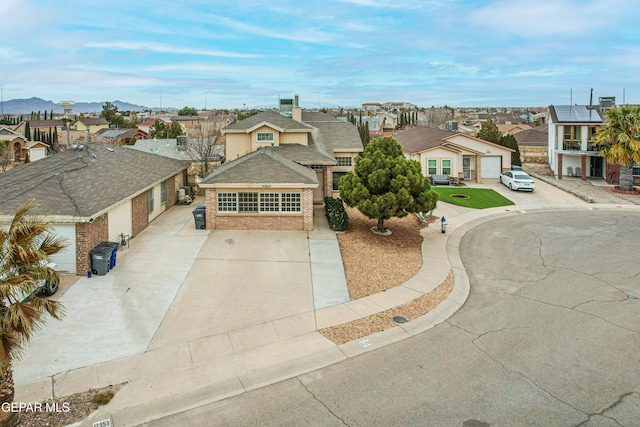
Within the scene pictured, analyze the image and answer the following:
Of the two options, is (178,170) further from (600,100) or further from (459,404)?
(600,100)

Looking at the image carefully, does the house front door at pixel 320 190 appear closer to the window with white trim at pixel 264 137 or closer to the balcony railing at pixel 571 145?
the window with white trim at pixel 264 137

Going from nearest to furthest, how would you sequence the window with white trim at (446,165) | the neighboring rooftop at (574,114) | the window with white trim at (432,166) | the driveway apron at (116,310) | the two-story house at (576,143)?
the driveway apron at (116,310), the two-story house at (576,143), the window with white trim at (446,165), the window with white trim at (432,166), the neighboring rooftop at (574,114)

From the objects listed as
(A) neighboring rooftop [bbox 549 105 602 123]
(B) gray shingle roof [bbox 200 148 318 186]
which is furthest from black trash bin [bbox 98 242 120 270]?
(A) neighboring rooftop [bbox 549 105 602 123]

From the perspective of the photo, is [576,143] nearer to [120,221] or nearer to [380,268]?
[380,268]

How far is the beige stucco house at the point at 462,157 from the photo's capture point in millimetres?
40938

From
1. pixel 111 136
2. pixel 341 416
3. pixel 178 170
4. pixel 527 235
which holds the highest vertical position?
pixel 111 136

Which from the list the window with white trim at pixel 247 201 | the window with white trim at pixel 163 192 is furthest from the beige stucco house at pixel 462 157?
the window with white trim at pixel 163 192

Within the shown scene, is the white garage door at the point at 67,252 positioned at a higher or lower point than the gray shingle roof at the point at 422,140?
lower

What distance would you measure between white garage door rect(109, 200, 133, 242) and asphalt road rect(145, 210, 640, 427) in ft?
36.6

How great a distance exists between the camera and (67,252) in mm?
15492

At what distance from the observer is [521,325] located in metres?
12.9

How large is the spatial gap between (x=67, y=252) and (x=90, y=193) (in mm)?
3172

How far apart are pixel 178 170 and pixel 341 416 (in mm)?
22021

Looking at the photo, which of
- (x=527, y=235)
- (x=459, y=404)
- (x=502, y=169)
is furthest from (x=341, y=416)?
(x=502, y=169)
